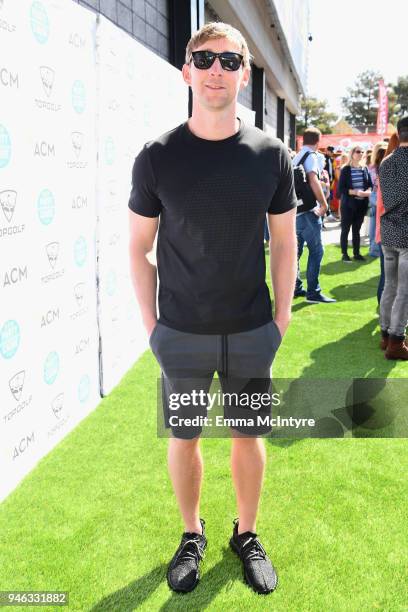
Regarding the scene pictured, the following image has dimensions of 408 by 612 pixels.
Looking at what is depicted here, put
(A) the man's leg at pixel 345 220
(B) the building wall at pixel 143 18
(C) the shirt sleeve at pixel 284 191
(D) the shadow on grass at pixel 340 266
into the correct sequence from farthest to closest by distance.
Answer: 1. (A) the man's leg at pixel 345 220
2. (D) the shadow on grass at pixel 340 266
3. (B) the building wall at pixel 143 18
4. (C) the shirt sleeve at pixel 284 191

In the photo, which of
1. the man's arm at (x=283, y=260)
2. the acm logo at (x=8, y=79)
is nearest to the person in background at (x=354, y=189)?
the acm logo at (x=8, y=79)

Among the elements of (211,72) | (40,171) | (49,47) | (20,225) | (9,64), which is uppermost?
(49,47)

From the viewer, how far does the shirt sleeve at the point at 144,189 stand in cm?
187

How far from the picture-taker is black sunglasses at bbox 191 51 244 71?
1.87m

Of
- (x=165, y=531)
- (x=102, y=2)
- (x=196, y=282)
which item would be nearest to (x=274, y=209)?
(x=196, y=282)

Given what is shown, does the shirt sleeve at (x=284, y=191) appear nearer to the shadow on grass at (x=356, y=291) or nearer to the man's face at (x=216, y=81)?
the man's face at (x=216, y=81)

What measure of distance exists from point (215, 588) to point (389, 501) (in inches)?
43.1

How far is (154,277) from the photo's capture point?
218cm

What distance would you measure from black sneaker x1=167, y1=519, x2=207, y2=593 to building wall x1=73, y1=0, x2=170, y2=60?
422 centimetres

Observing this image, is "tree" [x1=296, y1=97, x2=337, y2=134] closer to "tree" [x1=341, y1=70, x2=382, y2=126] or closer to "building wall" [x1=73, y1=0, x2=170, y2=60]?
"tree" [x1=341, y1=70, x2=382, y2=126]

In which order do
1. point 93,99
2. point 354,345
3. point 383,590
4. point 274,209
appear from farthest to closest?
point 354,345, point 93,99, point 383,590, point 274,209

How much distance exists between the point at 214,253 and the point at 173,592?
1.46 meters

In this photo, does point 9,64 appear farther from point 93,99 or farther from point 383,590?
point 383,590

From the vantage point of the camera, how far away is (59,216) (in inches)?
125
